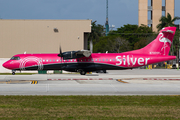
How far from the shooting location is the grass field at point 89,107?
1031 centimetres

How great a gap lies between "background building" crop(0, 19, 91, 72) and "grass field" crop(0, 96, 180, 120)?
39.3 m

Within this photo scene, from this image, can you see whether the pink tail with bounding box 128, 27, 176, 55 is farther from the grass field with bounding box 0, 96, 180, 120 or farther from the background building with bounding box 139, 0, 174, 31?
the background building with bounding box 139, 0, 174, 31

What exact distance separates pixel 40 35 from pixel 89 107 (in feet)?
142

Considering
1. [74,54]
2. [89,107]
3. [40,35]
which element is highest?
[40,35]

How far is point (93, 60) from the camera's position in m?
35.5

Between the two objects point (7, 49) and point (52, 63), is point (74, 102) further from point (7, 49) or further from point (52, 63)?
point (7, 49)

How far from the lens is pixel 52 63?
34906 millimetres

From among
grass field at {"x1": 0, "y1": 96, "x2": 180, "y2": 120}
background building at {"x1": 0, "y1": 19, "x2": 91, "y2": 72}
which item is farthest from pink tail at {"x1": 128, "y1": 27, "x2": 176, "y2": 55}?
grass field at {"x1": 0, "y1": 96, "x2": 180, "y2": 120}

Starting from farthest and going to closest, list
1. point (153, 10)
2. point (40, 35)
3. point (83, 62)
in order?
point (153, 10), point (40, 35), point (83, 62)

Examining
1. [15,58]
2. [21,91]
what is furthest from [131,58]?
[21,91]

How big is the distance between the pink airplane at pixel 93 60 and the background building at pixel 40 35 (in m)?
18.3

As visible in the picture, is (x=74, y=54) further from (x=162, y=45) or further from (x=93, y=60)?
(x=162, y=45)

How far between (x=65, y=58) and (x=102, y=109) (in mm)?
23640

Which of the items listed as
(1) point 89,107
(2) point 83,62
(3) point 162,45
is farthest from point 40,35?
Answer: (1) point 89,107
